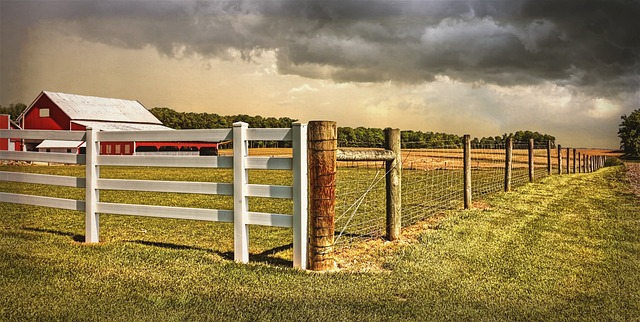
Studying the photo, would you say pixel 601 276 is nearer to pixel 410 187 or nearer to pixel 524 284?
pixel 524 284

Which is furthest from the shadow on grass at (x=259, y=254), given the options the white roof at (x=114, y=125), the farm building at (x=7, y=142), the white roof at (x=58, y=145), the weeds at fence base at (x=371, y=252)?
the farm building at (x=7, y=142)

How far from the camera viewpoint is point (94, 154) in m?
7.46

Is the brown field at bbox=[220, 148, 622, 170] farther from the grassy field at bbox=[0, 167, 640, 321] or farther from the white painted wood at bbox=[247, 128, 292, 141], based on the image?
the grassy field at bbox=[0, 167, 640, 321]

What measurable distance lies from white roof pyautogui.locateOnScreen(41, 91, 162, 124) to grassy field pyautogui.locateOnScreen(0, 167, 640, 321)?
42.3m

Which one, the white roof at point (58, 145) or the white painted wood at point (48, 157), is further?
the white roof at point (58, 145)

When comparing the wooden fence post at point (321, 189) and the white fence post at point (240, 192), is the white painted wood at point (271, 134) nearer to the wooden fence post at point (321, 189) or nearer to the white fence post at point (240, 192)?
the white fence post at point (240, 192)

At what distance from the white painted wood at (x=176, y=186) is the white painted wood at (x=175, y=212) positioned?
0.24 metres

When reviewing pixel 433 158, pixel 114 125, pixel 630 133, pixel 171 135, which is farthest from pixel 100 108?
pixel 630 133

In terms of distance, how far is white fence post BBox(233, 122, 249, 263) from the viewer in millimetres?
6086

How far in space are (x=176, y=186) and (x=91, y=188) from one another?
5.12 feet

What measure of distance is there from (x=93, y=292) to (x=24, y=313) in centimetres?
65

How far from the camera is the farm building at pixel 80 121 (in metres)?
43.9

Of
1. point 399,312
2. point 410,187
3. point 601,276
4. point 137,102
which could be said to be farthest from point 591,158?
point 137,102

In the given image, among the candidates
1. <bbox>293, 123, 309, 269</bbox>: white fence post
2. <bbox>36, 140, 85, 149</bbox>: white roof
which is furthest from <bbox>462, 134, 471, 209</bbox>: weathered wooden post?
<bbox>36, 140, 85, 149</bbox>: white roof
